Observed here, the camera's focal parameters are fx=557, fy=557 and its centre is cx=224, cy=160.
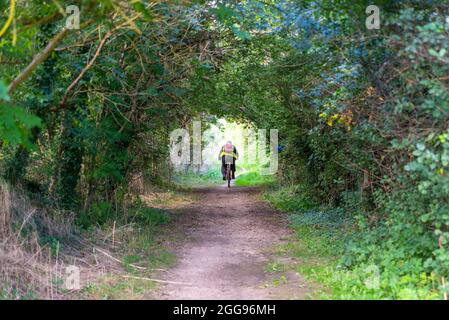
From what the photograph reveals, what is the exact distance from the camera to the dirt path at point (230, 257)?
755cm

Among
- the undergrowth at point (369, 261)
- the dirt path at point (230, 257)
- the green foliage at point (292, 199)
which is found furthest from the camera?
the green foliage at point (292, 199)

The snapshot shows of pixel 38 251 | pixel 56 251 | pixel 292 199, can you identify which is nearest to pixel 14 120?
pixel 38 251

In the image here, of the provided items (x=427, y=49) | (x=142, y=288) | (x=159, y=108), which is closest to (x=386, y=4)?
(x=427, y=49)

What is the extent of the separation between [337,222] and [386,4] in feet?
21.3

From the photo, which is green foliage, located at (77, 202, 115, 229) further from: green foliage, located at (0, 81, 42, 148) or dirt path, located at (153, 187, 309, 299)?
green foliage, located at (0, 81, 42, 148)

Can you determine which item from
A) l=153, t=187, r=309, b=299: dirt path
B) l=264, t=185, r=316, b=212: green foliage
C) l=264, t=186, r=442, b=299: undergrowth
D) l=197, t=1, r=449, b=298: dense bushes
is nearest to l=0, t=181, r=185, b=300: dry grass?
l=153, t=187, r=309, b=299: dirt path

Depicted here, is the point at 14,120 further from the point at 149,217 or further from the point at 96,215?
the point at 149,217

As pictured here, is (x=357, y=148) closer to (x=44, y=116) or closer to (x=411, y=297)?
(x=411, y=297)

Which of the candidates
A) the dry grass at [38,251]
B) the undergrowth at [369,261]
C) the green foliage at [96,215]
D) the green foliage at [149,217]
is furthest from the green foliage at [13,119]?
the green foliage at [149,217]

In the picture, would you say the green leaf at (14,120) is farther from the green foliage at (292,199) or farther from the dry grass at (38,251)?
the green foliage at (292,199)

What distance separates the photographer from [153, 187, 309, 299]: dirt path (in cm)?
755

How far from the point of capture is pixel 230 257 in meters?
9.98

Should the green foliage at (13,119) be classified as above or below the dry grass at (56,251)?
above

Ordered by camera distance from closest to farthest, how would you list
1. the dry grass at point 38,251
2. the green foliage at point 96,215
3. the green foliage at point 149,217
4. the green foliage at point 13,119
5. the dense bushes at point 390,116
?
the green foliage at point 13,119 → the dense bushes at point 390,116 → the dry grass at point 38,251 → the green foliage at point 96,215 → the green foliage at point 149,217
